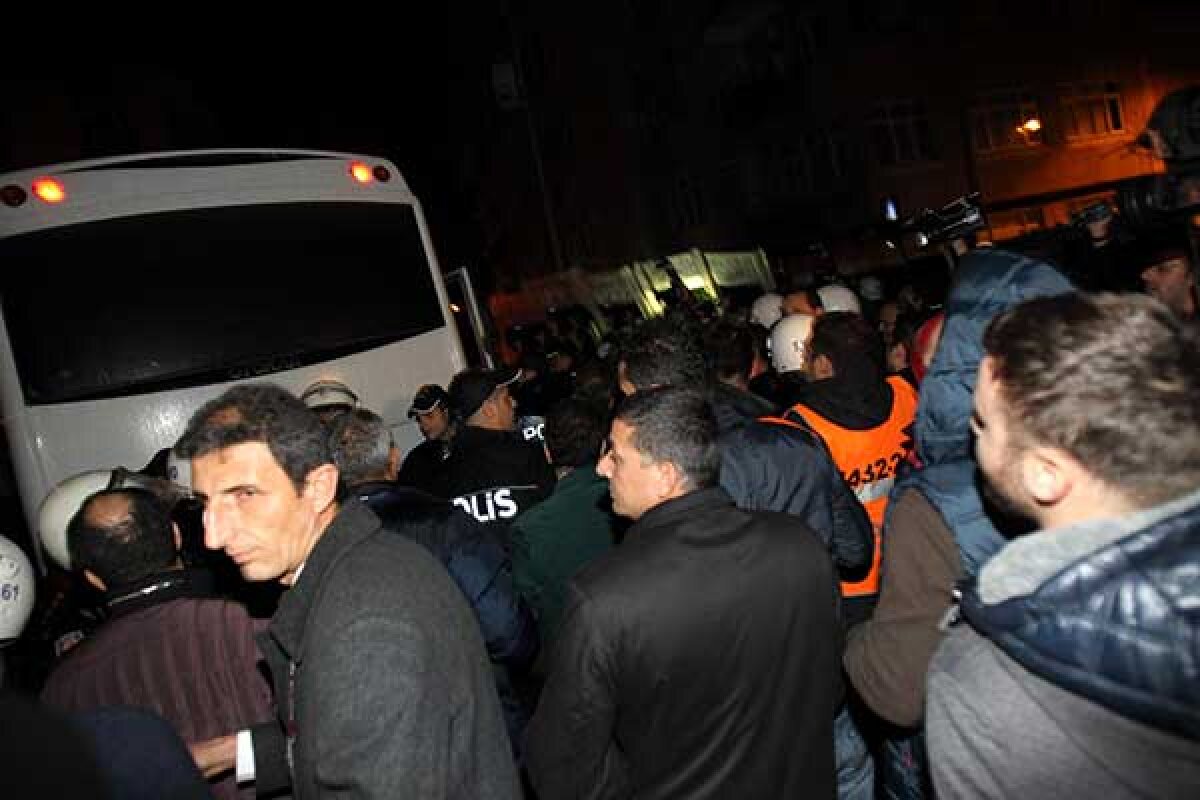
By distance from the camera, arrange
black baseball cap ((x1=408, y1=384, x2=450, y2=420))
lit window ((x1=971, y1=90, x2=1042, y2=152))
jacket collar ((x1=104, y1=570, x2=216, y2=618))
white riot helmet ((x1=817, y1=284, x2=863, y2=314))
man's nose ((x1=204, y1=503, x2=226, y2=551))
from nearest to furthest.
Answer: man's nose ((x1=204, y1=503, x2=226, y2=551)), jacket collar ((x1=104, y1=570, x2=216, y2=618)), black baseball cap ((x1=408, y1=384, x2=450, y2=420)), white riot helmet ((x1=817, y1=284, x2=863, y2=314)), lit window ((x1=971, y1=90, x2=1042, y2=152))

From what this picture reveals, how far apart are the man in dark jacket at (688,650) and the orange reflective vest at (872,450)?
1263 mm

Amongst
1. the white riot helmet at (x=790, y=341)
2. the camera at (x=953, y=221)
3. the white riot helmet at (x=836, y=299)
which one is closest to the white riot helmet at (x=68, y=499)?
the white riot helmet at (x=790, y=341)

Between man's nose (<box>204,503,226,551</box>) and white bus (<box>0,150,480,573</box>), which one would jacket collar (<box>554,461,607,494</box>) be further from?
white bus (<box>0,150,480,573</box>)

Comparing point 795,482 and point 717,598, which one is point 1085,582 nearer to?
point 717,598

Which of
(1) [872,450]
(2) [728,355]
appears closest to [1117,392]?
(1) [872,450]

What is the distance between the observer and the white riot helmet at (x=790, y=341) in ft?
17.6

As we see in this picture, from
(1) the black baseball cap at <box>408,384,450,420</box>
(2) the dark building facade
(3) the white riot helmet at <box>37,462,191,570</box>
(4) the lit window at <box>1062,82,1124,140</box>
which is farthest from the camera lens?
(4) the lit window at <box>1062,82,1124,140</box>

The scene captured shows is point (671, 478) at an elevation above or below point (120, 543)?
below

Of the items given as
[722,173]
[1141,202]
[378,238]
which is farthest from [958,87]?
[1141,202]

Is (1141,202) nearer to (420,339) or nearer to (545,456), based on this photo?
(545,456)

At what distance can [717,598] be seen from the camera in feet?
7.47

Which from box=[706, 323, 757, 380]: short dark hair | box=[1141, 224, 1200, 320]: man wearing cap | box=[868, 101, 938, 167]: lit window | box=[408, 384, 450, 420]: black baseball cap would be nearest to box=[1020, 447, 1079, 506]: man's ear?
box=[706, 323, 757, 380]: short dark hair

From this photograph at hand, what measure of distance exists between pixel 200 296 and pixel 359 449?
3.06 meters

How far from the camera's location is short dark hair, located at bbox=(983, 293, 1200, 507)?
4.42ft
